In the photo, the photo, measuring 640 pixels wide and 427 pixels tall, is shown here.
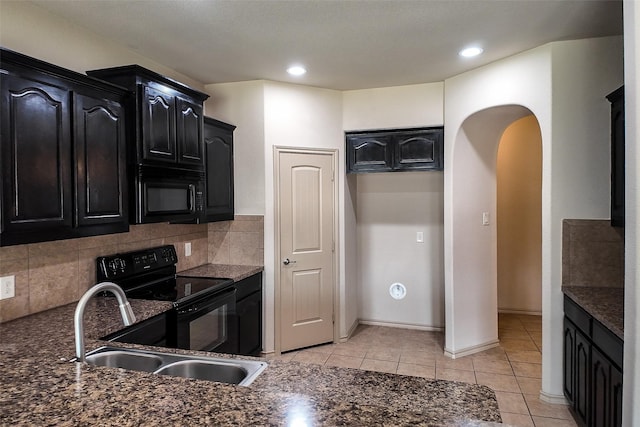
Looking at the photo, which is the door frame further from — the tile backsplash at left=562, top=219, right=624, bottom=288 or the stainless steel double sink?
the stainless steel double sink

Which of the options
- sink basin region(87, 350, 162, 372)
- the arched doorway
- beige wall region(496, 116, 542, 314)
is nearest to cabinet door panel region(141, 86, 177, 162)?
sink basin region(87, 350, 162, 372)

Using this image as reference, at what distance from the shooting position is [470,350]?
3893 millimetres

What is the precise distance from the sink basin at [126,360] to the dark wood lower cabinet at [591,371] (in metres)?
2.19

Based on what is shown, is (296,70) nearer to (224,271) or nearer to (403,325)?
(224,271)

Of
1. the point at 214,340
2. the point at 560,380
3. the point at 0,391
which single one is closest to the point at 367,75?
the point at 214,340

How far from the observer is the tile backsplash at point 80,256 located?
7.30ft

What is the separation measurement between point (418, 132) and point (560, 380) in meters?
2.45

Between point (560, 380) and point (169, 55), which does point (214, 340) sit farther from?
point (560, 380)

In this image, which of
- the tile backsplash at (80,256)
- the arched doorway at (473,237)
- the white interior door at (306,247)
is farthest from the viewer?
the white interior door at (306,247)

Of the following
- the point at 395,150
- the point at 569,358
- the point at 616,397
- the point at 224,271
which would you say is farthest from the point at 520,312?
the point at 224,271

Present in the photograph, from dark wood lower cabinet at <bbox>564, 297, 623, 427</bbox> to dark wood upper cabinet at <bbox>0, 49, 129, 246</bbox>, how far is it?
9.43 ft

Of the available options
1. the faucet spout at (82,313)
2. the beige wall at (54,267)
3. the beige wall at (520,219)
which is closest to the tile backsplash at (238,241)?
the beige wall at (54,267)

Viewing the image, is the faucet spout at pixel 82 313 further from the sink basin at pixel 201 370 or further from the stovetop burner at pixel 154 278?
the stovetop burner at pixel 154 278

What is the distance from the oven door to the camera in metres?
2.64
